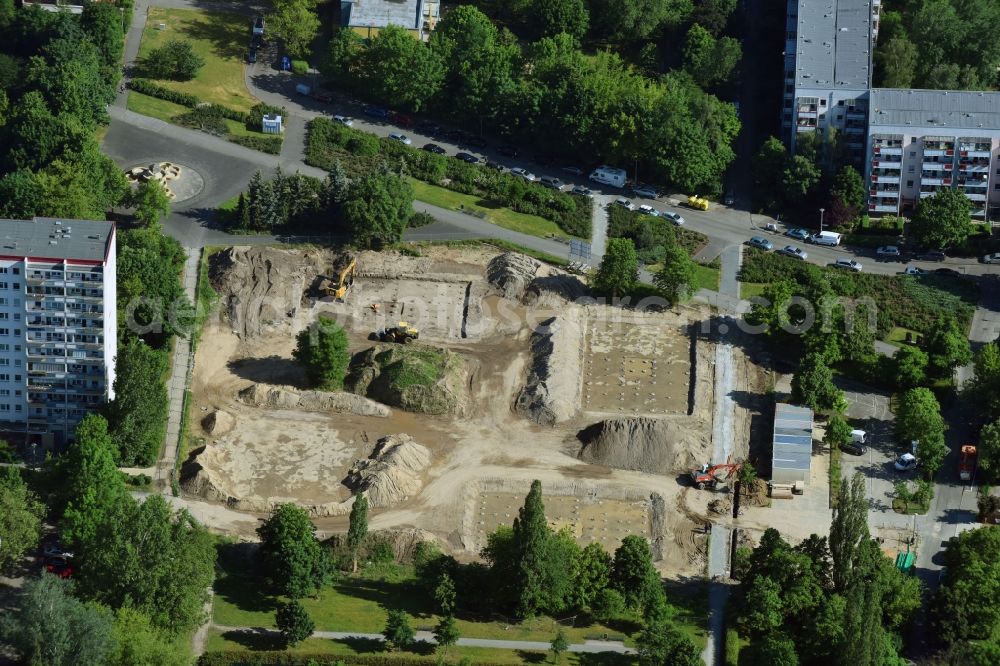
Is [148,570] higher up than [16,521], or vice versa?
[16,521]

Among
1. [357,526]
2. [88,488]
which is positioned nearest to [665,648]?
[357,526]

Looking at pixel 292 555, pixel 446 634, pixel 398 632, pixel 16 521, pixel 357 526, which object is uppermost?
pixel 357 526

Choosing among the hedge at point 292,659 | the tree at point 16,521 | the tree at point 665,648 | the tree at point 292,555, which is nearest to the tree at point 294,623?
the hedge at point 292,659

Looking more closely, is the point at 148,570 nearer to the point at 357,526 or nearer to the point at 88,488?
the point at 88,488

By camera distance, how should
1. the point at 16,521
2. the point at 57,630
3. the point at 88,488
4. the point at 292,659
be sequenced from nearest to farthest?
1. the point at 57,630
2. the point at 292,659
3. the point at 16,521
4. the point at 88,488

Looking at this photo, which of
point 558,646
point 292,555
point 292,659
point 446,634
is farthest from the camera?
point 292,555

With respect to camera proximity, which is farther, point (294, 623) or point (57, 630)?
point (294, 623)
